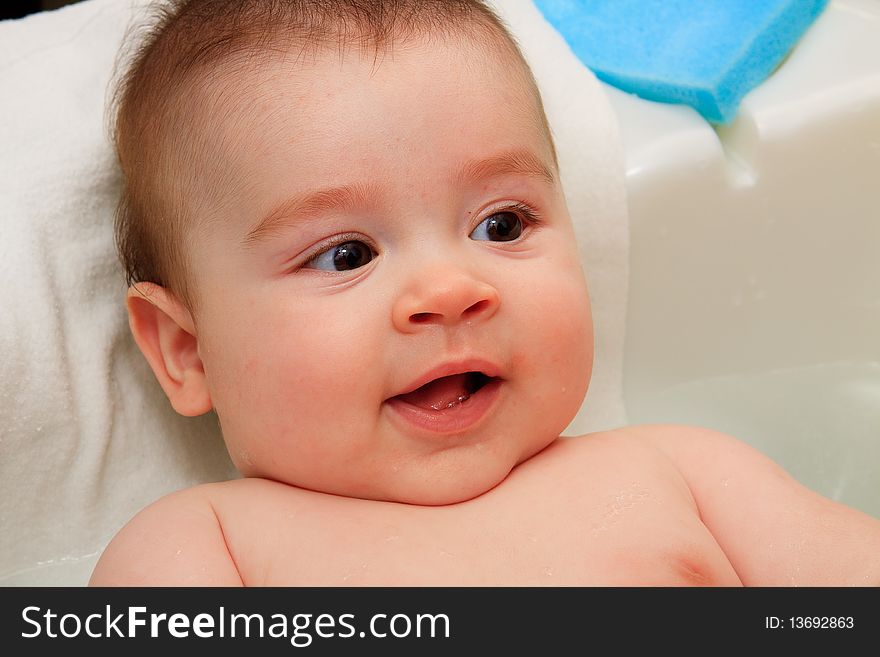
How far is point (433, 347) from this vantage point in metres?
0.90

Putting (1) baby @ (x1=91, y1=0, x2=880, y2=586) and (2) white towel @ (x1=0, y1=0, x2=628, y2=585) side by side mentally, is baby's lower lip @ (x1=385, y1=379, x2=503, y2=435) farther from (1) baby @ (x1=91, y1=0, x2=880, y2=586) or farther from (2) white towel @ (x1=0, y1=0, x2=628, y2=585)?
(2) white towel @ (x1=0, y1=0, x2=628, y2=585)

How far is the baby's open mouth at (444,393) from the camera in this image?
3.10ft

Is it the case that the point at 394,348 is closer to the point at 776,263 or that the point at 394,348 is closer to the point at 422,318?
the point at 422,318

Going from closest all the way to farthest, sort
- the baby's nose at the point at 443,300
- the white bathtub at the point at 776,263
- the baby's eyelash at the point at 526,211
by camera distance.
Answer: the baby's nose at the point at 443,300 < the baby's eyelash at the point at 526,211 < the white bathtub at the point at 776,263

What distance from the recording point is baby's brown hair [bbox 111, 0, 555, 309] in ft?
3.19

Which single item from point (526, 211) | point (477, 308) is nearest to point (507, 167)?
point (526, 211)

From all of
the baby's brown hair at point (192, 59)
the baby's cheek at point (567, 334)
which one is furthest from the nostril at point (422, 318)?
the baby's brown hair at point (192, 59)

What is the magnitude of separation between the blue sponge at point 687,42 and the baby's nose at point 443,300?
592 mm

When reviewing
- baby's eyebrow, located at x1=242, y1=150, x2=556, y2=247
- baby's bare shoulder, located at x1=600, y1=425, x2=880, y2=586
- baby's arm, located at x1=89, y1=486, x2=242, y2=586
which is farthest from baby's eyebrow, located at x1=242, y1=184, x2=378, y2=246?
baby's bare shoulder, located at x1=600, y1=425, x2=880, y2=586

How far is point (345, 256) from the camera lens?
0.94 metres

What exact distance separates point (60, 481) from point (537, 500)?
0.53 metres

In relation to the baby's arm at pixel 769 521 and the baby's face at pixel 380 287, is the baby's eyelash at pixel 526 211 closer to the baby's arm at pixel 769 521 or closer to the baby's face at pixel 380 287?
the baby's face at pixel 380 287

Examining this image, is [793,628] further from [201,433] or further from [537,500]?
[201,433]

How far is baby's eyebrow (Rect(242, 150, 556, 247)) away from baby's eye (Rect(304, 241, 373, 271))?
0.12 ft
